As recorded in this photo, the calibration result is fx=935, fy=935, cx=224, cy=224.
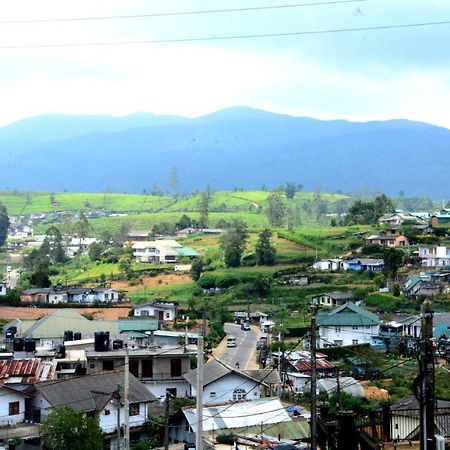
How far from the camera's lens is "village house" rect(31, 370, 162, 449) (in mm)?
20766

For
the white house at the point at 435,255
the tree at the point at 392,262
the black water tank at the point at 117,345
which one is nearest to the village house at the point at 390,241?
the white house at the point at 435,255

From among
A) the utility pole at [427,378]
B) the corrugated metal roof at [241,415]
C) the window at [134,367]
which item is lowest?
the window at [134,367]

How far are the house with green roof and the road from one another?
2.88 m

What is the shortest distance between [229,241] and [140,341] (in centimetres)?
2944

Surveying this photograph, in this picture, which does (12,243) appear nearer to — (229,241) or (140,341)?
(229,241)

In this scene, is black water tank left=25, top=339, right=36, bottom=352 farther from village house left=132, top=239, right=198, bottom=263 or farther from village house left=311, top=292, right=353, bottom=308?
village house left=132, top=239, right=198, bottom=263

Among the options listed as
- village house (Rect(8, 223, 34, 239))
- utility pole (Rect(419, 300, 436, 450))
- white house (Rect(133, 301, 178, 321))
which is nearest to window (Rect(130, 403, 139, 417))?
utility pole (Rect(419, 300, 436, 450))

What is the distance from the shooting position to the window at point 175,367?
26.5 m

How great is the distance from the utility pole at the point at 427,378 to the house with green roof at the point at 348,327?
2657 cm

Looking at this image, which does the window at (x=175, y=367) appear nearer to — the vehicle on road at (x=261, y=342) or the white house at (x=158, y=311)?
the vehicle on road at (x=261, y=342)

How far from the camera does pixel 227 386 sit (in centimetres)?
2397

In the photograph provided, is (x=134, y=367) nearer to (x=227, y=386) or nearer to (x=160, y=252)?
(x=227, y=386)

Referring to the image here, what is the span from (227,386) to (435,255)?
31487mm

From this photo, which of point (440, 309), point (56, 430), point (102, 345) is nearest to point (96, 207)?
point (440, 309)
